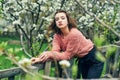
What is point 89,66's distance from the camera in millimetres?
5754

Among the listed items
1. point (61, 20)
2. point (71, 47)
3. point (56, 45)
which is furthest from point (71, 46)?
point (61, 20)

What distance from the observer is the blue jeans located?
5.61 m

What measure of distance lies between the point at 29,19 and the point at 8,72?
606cm

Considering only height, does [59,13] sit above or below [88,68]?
above

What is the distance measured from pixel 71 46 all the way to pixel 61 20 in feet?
1.22

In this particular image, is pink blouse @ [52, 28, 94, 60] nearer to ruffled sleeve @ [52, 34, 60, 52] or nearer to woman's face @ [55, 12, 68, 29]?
ruffled sleeve @ [52, 34, 60, 52]

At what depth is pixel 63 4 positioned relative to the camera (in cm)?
1070

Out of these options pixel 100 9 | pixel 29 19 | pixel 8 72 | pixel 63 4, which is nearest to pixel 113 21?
pixel 100 9

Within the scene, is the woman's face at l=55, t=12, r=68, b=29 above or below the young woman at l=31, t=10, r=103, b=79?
above

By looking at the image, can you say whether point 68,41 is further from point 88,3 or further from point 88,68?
point 88,3

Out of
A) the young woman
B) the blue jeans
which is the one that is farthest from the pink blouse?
the blue jeans

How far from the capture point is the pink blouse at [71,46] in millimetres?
5156

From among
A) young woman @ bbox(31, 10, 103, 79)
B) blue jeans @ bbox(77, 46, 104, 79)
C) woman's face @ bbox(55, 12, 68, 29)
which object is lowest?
blue jeans @ bbox(77, 46, 104, 79)

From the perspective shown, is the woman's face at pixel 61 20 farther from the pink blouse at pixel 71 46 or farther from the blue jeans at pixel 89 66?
the blue jeans at pixel 89 66
